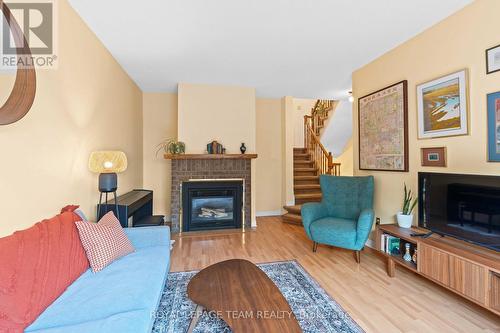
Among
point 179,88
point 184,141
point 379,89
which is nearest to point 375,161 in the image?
point 379,89

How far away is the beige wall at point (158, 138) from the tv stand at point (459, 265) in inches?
156

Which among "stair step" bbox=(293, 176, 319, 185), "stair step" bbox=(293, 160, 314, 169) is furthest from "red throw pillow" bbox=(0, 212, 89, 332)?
"stair step" bbox=(293, 160, 314, 169)

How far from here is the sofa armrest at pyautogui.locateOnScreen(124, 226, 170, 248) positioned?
6.77 feet

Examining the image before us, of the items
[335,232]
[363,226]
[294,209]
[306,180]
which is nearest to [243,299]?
[335,232]

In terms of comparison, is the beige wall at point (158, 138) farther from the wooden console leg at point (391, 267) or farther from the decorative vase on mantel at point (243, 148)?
the wooden console leg at point (391, 267)

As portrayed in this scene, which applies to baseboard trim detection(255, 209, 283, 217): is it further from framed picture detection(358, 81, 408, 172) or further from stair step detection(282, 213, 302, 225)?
framed picture detection(358, 81, 408, 172)

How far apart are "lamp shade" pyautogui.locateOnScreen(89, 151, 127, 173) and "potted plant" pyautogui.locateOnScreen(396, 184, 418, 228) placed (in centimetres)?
308

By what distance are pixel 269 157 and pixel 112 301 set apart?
4086 mm

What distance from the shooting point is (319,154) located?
19.6 ft

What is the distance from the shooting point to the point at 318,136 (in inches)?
255

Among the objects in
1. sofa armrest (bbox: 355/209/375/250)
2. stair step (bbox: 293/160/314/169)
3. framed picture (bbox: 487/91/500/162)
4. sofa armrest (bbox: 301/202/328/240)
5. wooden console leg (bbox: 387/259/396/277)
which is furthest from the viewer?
stair step (bbox: 293/160/314/169)

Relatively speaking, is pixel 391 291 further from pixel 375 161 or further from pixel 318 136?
pixel 318 136

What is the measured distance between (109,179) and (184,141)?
1.91 meters

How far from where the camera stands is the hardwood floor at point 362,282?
1.70 meters
